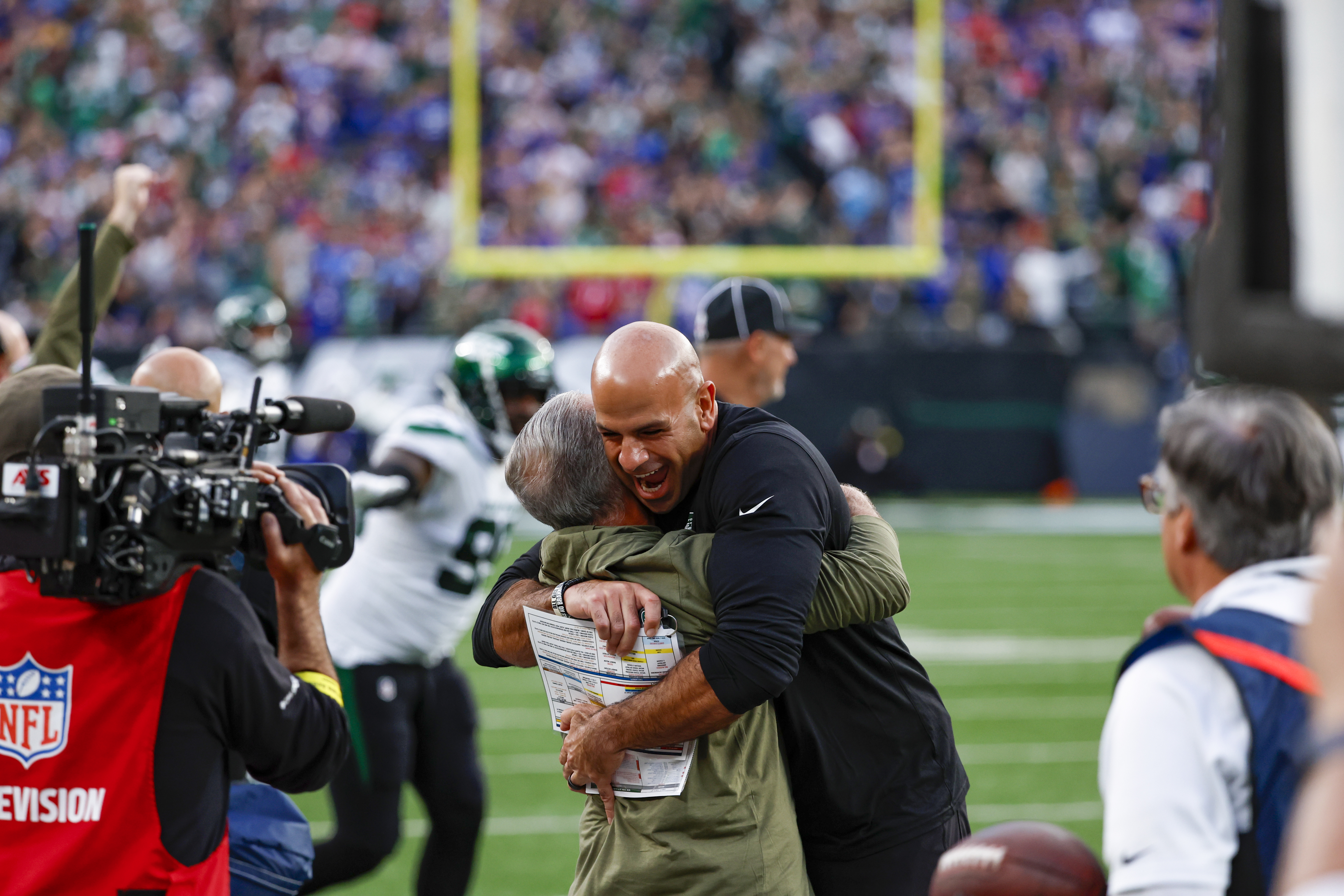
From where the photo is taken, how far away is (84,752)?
2.39 metres

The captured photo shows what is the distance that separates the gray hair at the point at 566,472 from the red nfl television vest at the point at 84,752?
2.05 feet

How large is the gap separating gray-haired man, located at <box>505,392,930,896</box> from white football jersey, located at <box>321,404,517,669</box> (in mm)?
2347

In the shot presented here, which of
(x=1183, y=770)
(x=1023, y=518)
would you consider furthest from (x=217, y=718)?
(x=1023, y=518)

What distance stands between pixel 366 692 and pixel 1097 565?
1000 cm

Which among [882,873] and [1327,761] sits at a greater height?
[1327,761]

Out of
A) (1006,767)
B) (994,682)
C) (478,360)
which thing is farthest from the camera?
(994,682)

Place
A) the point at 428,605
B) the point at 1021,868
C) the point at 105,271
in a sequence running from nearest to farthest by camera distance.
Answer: the point at 1021,868
the point at 105,271
the point at 428,605

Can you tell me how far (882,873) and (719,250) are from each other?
602 inches

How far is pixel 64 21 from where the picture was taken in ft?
71.8

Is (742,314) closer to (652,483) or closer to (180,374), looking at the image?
(180,374)

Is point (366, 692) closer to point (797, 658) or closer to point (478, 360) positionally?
point (478, 360)

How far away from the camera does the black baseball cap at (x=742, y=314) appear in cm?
484

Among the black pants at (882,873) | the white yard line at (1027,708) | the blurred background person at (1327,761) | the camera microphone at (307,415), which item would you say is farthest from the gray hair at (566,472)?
the white yard line at (1027,708)

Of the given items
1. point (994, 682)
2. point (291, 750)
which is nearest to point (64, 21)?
Answer: point (994, 682)
